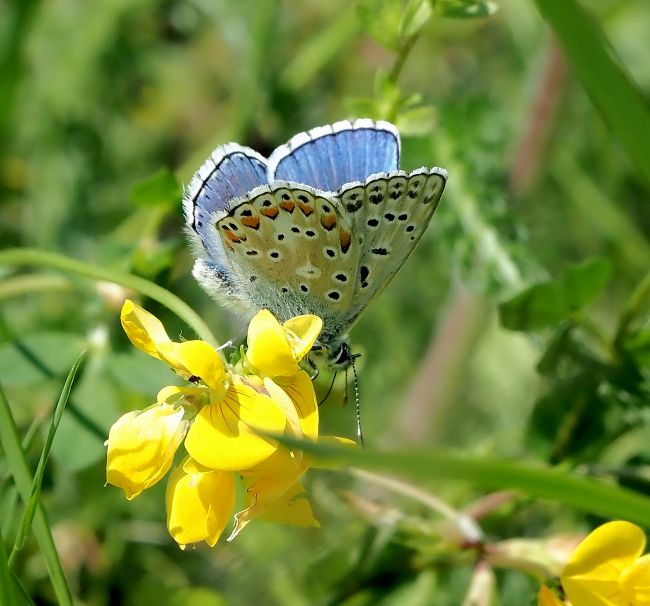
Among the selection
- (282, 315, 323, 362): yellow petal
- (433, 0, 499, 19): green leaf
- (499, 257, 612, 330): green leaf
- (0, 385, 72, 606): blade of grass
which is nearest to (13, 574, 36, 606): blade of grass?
(0, 385, 72, 606): blade of grass

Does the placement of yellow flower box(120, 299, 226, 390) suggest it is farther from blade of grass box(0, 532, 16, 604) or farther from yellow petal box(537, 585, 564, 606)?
yellow petal box(537, 585, 564, 606)

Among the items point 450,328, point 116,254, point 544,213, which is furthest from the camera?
point 544,213

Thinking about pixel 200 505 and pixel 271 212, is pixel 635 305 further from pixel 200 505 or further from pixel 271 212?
pixel 200 505

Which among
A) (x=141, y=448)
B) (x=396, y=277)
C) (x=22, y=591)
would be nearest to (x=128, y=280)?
(x=141, y=448)

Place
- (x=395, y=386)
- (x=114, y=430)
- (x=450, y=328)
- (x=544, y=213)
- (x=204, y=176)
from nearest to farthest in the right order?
(x=114, y=430), (x=204, y=176), (x=450, y=328), (x=395, y=386), (x=544, y=213)

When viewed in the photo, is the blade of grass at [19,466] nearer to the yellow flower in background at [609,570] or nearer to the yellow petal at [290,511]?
the yellow petal at [290,511]

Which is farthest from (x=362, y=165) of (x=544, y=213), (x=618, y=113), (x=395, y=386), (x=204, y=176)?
(x=544, y=213)

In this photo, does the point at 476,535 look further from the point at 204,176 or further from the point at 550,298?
the point at 204,176
